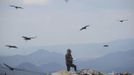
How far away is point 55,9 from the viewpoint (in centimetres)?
494

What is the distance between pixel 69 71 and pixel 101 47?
19.1 inches

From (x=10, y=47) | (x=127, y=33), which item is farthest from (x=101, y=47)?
(x=10, y=47)

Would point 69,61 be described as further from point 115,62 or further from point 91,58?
point 115,62

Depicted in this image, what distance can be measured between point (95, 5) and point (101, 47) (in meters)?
0.51

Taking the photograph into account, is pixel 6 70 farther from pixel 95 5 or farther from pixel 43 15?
pixel 95 5

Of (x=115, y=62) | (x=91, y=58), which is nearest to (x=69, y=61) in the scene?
→ (x=91, y=58)

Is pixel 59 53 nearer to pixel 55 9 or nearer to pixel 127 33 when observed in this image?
pixel 55 9

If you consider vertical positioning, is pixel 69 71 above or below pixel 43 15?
below

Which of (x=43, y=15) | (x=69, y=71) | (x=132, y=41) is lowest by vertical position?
(x=69, y=71)

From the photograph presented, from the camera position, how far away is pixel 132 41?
15.8 ft

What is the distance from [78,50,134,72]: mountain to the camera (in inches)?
190

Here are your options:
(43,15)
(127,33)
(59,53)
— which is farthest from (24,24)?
(127,33)

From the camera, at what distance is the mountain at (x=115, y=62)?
483 cm

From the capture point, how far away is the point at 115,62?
4.86 meters
